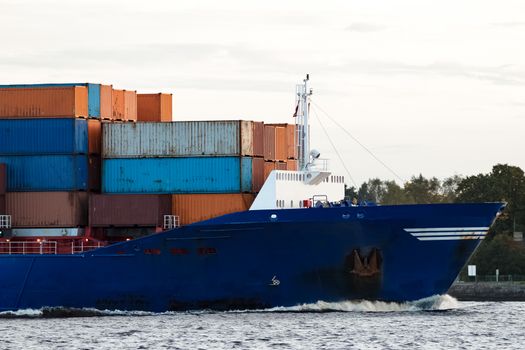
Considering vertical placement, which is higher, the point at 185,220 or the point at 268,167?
the point at 268,167

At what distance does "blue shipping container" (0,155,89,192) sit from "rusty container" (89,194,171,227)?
3.41 feet

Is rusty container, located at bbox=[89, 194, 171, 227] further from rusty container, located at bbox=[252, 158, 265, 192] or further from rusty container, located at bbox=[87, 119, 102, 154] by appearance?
rusty container, located at bbox=[252, 158, 265, 192]

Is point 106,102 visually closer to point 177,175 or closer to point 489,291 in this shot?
point 177,175

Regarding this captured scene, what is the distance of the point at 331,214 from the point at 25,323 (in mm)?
12390

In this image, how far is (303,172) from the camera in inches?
2392

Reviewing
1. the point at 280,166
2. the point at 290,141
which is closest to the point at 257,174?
the point at 280,166

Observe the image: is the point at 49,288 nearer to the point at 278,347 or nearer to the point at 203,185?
the point at 203,185

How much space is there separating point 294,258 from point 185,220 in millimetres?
4806

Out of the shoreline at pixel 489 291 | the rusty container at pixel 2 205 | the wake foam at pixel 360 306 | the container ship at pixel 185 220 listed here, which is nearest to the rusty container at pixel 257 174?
the container ship at pixel 185 220

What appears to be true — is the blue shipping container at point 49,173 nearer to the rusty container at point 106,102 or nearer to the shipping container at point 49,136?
the shipping container at point 49,136

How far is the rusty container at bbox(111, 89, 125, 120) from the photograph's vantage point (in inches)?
2457

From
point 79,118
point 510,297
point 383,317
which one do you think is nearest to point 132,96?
point 79,118

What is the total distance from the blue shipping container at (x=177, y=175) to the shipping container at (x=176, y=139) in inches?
10.4

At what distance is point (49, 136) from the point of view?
60.8 m
